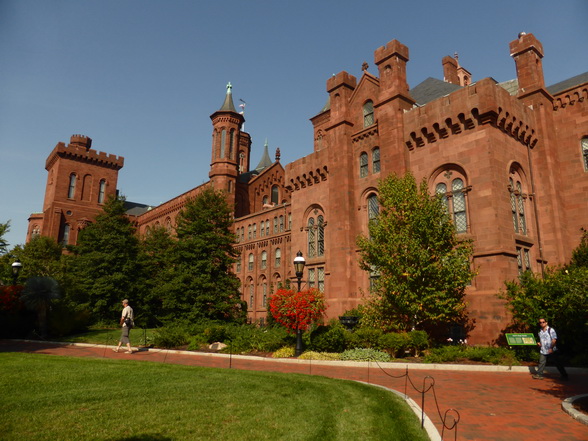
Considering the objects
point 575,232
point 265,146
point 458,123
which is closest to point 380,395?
point 458,123

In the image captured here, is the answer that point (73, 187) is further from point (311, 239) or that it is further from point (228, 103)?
point (311, 239)

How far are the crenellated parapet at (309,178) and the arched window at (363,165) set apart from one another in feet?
8.37

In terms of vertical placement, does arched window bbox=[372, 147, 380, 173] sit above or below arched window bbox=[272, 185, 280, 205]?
below

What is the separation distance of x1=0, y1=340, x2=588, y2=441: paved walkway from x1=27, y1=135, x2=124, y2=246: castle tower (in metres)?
53.0

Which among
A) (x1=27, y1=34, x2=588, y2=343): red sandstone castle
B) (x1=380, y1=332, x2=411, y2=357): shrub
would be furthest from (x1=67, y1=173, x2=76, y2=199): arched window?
(x1=380, y1=332, x2=411, y2=357): shrub

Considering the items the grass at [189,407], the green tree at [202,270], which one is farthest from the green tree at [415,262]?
the green tree at [202,270]

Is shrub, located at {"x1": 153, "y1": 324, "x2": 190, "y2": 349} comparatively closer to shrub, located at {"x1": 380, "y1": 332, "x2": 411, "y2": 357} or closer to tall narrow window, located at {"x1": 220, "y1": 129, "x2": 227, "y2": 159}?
shrub, located at {"x1": 380, "y1": 332, "x2": 411, "y2": 357}

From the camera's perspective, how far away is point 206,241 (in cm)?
2823

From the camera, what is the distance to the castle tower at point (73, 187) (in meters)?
65.4

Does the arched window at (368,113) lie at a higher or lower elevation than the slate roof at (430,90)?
lower

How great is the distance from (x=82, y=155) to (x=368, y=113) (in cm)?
5912

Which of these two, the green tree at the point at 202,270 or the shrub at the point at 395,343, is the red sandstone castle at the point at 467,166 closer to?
the shrub at the point at 395,343

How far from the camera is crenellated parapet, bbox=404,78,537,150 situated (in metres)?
19.6

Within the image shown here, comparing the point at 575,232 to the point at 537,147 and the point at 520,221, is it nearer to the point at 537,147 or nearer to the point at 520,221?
the point at 520,221
